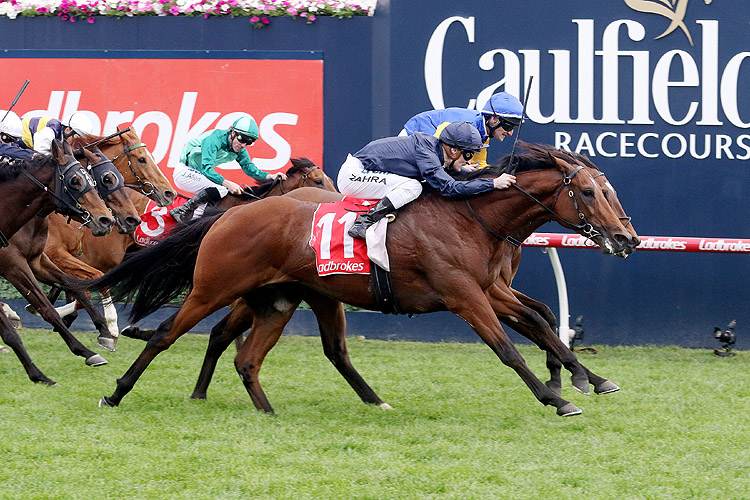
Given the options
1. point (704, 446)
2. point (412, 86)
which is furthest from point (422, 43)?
point (704, 446)

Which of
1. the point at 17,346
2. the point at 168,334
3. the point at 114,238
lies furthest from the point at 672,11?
the point at 17,346

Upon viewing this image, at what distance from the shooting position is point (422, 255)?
5.53m

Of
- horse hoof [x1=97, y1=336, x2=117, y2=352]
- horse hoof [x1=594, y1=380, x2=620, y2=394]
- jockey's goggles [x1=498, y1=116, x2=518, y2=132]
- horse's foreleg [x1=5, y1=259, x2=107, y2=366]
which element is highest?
jockey's goggles [x1=498, y1=116, x2=518, y2=132]

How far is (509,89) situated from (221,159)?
2.42 metres

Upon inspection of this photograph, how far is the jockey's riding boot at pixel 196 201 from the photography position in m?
7.66

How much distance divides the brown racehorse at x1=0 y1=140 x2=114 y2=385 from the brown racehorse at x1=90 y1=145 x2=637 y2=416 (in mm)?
889

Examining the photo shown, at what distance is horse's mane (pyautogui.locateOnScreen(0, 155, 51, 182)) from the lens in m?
6.46

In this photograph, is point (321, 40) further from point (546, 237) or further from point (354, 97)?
point (546, 237)

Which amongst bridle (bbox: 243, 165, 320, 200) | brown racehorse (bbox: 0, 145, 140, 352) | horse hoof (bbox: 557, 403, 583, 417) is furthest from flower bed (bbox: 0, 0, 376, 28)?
horse hoof (bbox: 557, 403, 583, 417)

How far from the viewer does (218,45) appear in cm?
916

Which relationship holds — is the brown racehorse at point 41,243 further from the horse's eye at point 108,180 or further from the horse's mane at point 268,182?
the horse's mane at point 268,182

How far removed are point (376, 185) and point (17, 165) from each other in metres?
2.29

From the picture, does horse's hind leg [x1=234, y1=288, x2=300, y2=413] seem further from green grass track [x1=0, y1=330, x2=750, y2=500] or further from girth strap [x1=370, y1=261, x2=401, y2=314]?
girth strap [x1=370, y1=261, x2=401, y2=314]

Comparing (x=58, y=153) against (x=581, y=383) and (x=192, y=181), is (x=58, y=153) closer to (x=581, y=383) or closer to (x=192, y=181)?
(x=192, y=181)
